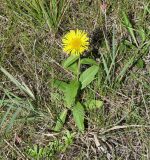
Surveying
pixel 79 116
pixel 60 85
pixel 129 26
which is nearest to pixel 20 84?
pixel 60 85

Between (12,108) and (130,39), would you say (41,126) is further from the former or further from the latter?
(130,39)

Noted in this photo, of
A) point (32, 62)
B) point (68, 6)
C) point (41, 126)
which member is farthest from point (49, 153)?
point (68, 6)

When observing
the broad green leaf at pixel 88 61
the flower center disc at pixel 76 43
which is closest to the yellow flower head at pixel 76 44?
the flower center disc at pixel 76 43

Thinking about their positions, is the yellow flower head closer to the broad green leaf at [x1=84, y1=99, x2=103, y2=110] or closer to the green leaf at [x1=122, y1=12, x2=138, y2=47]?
the broad green leaf at [x1=84, y1=99, x2=103, y2=110]

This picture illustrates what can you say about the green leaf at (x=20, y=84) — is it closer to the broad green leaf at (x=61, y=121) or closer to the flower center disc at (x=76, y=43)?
the broad green leaf at (x=61, y=121)

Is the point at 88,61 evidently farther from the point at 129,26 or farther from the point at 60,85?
the point at 129,26
